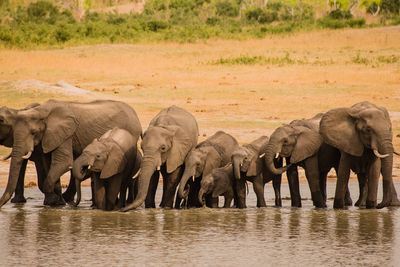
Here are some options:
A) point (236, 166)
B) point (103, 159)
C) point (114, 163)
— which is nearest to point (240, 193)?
point (236, 166)

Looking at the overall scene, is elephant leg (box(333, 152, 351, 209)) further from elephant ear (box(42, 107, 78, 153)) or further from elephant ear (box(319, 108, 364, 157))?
elephant ear (box(42, 107, 78, 153))

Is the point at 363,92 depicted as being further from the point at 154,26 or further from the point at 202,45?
the point at 154,26

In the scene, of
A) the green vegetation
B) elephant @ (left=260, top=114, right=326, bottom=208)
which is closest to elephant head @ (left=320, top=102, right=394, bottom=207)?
elephant @ (left=260, top=114, right=326, bottom=208)

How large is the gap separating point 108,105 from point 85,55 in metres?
22.2

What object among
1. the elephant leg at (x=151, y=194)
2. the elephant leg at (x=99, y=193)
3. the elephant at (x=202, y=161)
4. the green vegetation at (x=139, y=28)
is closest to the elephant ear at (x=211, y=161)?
the elephant at (x=202, y=161)

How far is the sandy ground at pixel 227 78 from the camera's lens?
21797 mm

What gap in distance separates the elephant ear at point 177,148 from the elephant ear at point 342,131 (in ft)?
6.51

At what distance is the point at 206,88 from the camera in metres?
25.7

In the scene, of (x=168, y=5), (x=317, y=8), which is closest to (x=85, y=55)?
(x=168, y=5)

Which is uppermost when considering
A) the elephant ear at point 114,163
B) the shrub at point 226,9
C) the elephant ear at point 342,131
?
the shrub at point 226,9

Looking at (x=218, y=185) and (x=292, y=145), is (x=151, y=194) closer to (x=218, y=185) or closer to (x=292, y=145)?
(x=218, y=185)

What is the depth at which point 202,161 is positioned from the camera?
38.8 feet

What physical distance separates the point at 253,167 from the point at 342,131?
138 cm

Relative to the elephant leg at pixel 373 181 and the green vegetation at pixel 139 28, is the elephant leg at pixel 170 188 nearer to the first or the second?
the elephant leg at pixel 373 181
